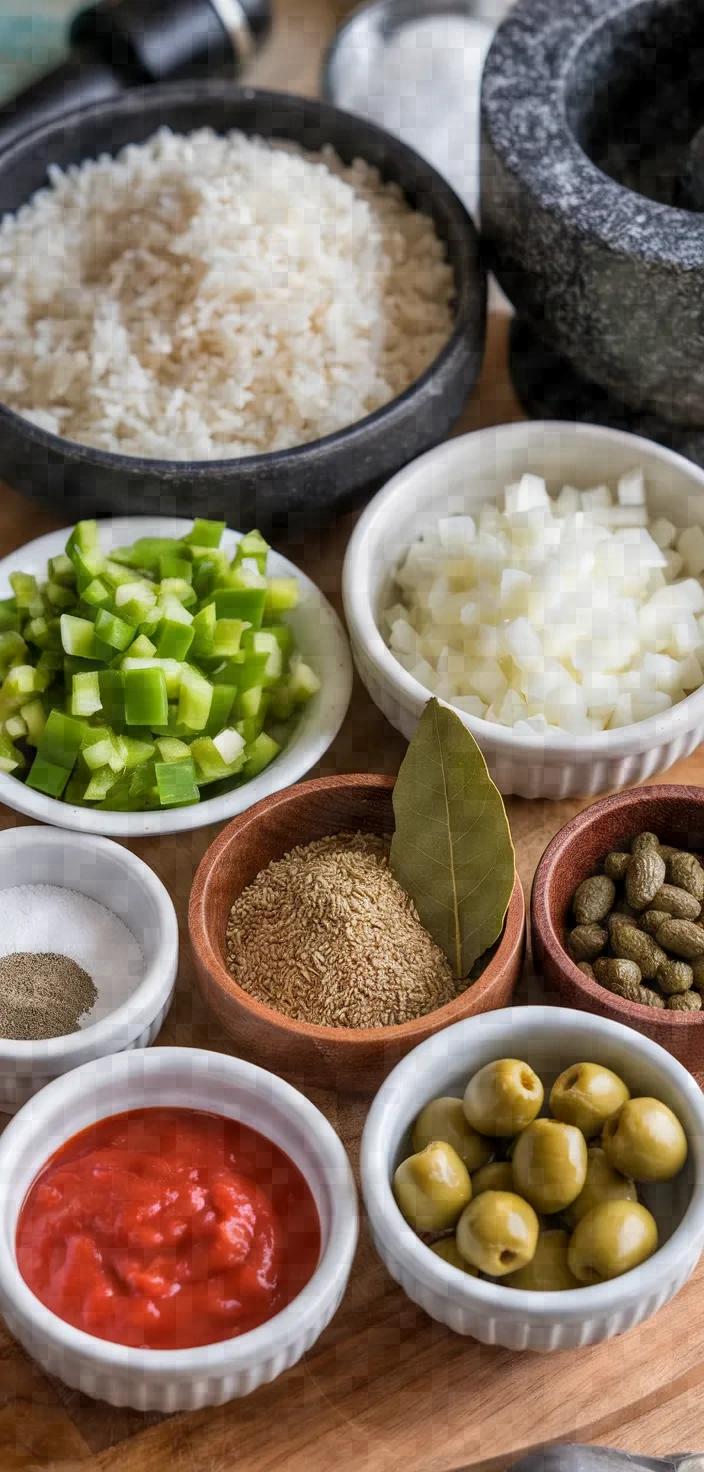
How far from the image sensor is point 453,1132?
1.14 meters

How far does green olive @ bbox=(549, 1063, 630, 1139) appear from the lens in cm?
112

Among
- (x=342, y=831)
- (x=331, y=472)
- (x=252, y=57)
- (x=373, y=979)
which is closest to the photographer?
(x=373, y=979)

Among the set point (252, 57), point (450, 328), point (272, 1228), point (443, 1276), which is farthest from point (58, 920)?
point (252, 57)

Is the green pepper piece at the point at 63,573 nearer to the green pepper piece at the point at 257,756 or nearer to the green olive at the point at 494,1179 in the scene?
the green pepper piece at the point at 257,756

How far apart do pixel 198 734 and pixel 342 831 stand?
0.58ft

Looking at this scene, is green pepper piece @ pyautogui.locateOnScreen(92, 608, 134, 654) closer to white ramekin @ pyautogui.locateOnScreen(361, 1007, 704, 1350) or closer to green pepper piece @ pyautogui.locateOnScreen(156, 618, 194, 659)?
green pepper piece @ pyautogui.locateOnScreen(156, 618, 194, 659)

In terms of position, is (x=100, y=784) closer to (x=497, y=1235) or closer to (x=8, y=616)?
(x=8, y=616)

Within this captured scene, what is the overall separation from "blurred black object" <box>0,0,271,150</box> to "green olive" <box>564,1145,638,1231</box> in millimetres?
1559

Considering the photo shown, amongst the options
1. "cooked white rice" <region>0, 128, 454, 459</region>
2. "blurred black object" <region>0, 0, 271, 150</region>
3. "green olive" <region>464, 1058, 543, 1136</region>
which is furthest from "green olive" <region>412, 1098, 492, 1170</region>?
"blurred black object" <region>0, 0, 271, 150</region>

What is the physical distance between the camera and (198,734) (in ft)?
4.73

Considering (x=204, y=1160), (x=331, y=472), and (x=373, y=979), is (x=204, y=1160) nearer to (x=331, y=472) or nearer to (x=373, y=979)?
(x=373, y=979)

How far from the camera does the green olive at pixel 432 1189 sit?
42.7 inches

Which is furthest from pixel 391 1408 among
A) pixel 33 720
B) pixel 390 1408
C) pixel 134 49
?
pixel 134 49

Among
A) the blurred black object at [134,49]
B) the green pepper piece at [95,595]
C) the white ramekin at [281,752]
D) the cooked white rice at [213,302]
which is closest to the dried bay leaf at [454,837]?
the white ramekin at [281,752]
